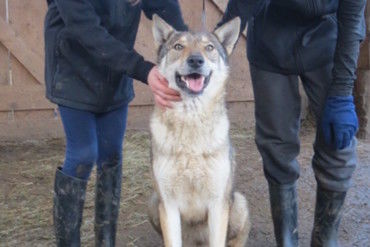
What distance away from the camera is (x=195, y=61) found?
2.81m

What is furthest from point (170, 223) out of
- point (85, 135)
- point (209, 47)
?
point (209, 47)

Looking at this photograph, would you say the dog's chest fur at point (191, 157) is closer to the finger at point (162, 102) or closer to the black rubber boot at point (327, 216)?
the finger at point (162, 102)

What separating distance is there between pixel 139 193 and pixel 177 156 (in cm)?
181

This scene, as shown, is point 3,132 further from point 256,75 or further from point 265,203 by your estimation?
point 256,75

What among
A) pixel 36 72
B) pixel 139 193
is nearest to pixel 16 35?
pixel 36 72

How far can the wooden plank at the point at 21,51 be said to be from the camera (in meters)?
5.82

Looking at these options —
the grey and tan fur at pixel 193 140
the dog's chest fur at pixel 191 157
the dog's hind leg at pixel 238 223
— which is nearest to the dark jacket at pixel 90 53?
the grey and tan fur at pixel 193 140

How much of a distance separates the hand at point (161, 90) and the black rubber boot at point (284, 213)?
0.95 m

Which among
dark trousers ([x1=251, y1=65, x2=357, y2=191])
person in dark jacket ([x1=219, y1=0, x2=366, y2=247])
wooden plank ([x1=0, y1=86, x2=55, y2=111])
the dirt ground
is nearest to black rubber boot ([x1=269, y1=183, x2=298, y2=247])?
person in dark jacket ([x1=219, y1=0, x2=366, y2=247])

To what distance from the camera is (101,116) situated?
307 cm

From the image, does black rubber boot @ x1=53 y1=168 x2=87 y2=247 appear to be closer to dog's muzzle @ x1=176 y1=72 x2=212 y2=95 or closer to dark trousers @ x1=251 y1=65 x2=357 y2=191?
dog's muzzle @ x1=176 y1=72 x2=212 y2=95

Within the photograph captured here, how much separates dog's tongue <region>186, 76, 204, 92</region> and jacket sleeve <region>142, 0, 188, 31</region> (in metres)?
0.57

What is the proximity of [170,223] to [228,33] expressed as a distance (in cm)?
116

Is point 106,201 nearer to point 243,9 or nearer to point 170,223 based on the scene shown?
point 170,223
